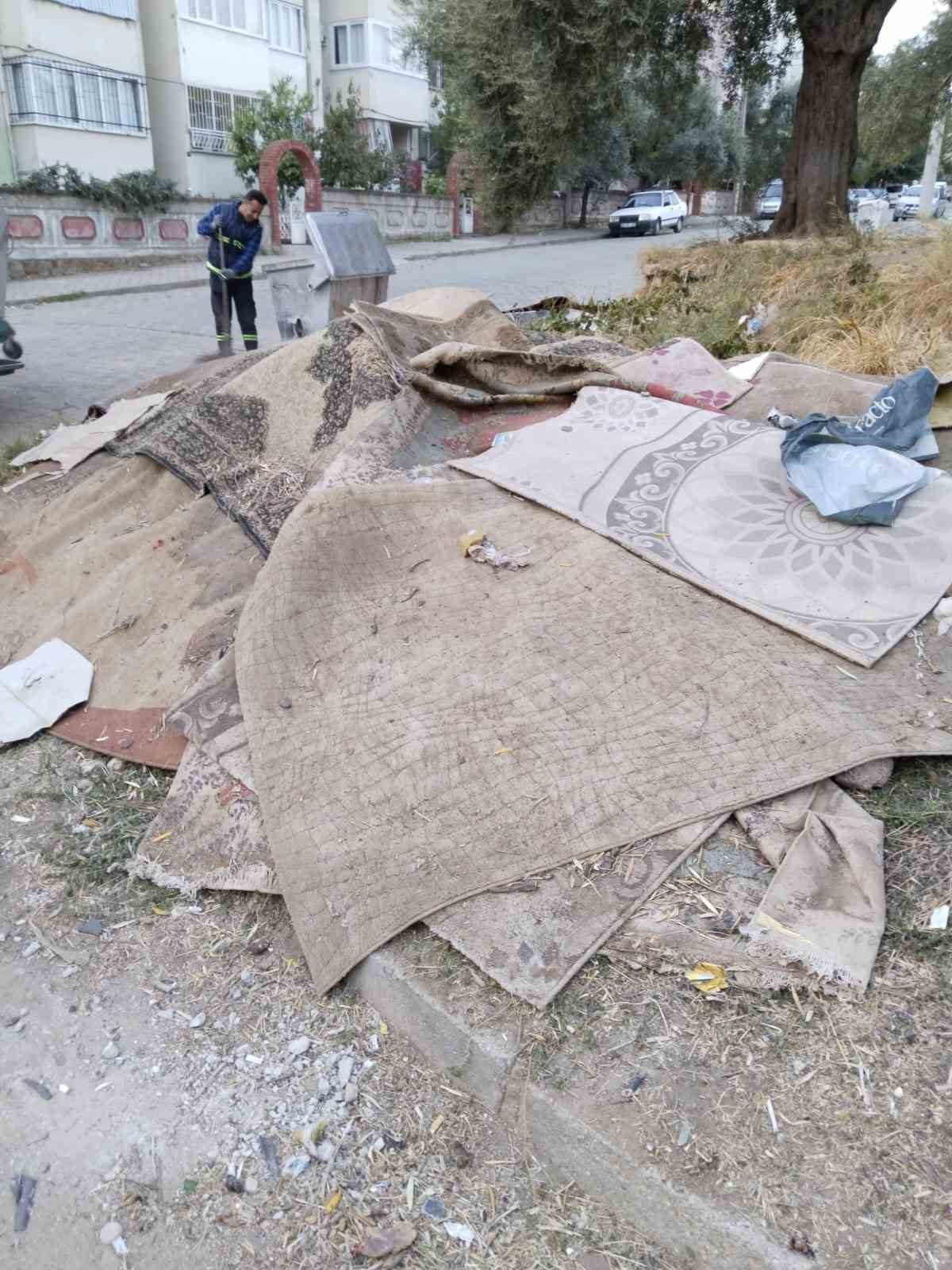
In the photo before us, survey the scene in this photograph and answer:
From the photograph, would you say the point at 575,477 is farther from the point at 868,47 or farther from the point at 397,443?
the point at 868,47

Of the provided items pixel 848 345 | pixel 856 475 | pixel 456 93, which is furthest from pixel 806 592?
pixel 456 93

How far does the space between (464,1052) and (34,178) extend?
74.0 ft

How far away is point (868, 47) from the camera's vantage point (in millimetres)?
9227

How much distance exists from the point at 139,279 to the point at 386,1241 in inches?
707

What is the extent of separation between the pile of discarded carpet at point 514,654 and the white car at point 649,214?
27.4 meters

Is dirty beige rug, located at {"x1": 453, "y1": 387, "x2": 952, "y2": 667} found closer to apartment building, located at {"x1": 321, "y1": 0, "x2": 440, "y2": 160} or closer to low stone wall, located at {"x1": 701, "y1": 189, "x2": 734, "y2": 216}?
apartment building, located at {"x1": 321, "y1": 0, "x2": 440, "y2": 160}

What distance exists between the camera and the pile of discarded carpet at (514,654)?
7.20ft

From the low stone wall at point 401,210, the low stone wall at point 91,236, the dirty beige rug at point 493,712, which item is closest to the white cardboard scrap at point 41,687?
the dirty beige rug at point 493,712

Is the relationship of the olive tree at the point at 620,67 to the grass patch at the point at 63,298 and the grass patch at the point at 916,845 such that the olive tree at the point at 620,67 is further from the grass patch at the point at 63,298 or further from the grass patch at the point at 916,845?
the grass patch at the point at 916,845

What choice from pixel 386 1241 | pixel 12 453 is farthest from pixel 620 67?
pixel 386 1241

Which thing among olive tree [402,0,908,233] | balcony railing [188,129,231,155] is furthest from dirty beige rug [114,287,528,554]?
balcony railing [188,129,231,155]

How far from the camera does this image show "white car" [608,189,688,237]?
1134 inches

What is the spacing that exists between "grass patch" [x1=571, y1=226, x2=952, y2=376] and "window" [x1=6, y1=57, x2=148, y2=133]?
17619 mm

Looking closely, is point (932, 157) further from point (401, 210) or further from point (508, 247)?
point (401, 210)
